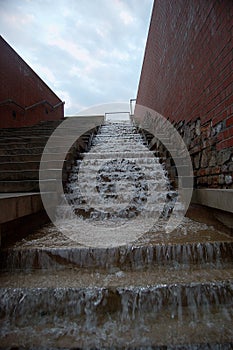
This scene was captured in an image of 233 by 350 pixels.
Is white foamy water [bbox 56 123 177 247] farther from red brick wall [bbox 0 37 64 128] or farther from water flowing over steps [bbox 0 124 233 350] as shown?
red brick wall [bbox 0 37 64 128]

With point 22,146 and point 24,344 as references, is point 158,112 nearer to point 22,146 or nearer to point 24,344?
point 22,146

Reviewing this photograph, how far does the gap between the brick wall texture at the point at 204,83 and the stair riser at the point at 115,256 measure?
749 mm

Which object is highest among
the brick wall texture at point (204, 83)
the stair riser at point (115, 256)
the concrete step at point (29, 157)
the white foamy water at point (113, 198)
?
the brick wall texture at point (204, 83)

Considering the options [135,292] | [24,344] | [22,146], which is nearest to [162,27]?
[22,146]

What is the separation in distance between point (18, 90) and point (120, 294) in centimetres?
686

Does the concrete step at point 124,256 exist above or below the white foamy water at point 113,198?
below

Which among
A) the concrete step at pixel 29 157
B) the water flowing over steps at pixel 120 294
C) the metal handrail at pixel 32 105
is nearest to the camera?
the water flowing over steps at pixel 120 294

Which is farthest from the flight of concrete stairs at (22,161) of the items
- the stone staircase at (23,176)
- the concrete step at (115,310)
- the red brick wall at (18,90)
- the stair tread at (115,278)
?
the red brick wall at (18,90)

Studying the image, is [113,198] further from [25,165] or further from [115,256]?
[25,165]

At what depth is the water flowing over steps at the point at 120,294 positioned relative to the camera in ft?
3.91

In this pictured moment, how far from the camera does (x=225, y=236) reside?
6.55 ft

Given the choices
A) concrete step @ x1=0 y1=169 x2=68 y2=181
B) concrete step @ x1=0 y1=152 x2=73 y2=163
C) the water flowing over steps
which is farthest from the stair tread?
concrete step @ x1=0 y1=152 x2=73 y2=163

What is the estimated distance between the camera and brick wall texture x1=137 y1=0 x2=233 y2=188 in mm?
2100

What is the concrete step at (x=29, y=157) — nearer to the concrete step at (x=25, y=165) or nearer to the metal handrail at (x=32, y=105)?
the concrete step at (x=25, y=165)
